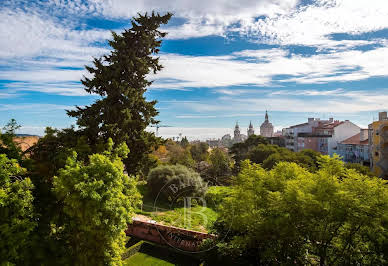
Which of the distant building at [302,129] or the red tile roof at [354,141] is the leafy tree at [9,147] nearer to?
the red tile roof at [354,141]

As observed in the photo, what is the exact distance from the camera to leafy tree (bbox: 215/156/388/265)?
9.06 m

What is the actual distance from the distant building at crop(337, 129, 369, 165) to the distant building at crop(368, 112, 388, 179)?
254cm

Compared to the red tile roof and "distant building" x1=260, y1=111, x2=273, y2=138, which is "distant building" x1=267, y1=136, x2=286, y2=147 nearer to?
the red tile roof

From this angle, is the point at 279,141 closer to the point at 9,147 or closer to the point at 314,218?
the point at 314,218

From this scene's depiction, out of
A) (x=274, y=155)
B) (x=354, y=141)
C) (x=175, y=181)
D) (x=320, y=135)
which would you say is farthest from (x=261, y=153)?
(x=175, y=181)

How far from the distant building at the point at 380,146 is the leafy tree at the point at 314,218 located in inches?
949

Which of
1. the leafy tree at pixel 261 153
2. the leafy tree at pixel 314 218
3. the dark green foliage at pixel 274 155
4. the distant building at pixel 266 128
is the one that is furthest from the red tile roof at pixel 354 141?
the distant building at pixel 266 128

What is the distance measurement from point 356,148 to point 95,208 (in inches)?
1494

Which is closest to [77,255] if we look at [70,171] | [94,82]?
[70,171]

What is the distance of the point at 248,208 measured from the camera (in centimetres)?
1101

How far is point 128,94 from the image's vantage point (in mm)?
14297

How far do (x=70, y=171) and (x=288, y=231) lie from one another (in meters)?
8.27

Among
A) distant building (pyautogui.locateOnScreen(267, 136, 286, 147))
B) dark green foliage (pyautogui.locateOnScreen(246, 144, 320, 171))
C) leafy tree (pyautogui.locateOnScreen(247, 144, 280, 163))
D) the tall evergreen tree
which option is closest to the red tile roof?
dark green foliage (pyautogui.locateOnScreen(246, 144, 320, 171))

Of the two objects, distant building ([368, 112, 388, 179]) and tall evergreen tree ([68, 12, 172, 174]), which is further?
distant building ([368, 112, 388, 179])
